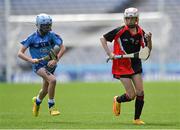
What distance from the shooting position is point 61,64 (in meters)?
29.5

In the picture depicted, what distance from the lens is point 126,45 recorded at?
1332 centimetres

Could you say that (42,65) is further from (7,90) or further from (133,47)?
(7,90)

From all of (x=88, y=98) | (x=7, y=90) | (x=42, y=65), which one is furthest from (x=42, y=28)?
(x=7, y=90)

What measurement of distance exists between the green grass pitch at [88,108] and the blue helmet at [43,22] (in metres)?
1.55

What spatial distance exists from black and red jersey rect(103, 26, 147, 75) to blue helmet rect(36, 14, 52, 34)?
1.07m

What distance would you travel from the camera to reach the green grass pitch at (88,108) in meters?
13.0

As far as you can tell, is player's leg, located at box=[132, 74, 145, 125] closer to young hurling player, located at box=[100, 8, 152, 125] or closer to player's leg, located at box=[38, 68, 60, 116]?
young hurling player, located at box=[100, 8, 152, 125]

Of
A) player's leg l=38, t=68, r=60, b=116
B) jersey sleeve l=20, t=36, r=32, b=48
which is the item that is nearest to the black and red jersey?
player's leg l=38, t=68, r=60, b=116

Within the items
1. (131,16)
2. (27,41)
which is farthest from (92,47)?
(131,16)

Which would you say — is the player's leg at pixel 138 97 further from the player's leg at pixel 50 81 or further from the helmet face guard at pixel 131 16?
the player's leg at pixel 50 81

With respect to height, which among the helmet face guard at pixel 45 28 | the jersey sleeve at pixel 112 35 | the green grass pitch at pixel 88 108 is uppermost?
the helmet face guard at pixel 45 28

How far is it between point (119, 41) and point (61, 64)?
53.5ft

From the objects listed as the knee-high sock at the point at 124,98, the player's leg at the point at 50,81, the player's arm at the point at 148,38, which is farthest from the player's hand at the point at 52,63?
the player's arm at the point at 148,38

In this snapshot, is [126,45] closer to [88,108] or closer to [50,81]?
[50,81]
